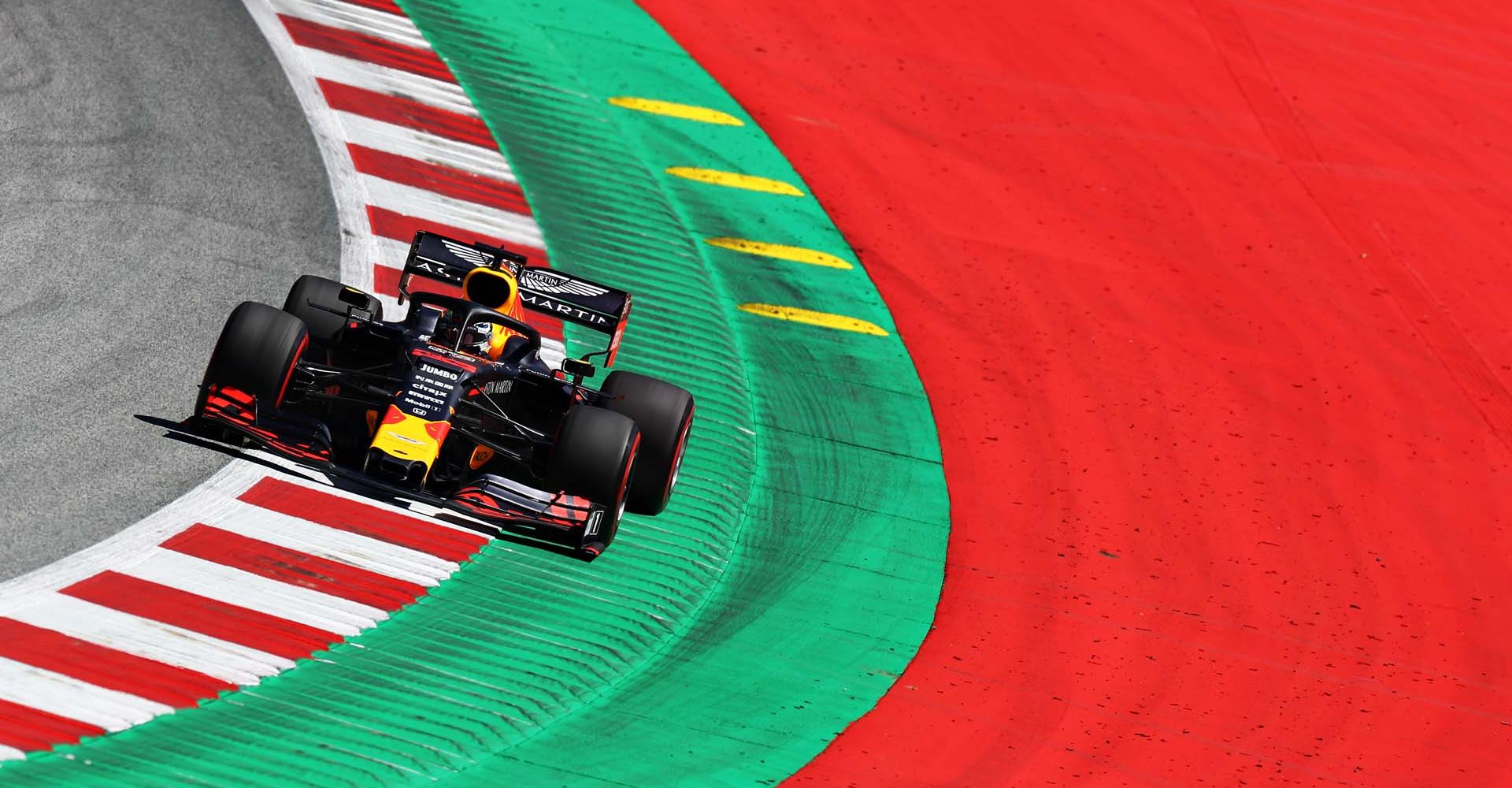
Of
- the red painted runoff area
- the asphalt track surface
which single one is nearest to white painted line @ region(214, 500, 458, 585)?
the asphalt track surface

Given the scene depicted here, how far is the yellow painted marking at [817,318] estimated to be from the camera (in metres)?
16.3

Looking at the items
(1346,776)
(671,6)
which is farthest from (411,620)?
(671,6)

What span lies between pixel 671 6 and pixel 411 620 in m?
12.3

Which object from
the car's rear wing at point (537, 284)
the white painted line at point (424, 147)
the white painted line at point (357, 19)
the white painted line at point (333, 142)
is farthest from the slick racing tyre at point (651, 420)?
the white painted line at point (357, 19)

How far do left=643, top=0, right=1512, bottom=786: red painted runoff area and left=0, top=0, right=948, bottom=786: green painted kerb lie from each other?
1.69 ft

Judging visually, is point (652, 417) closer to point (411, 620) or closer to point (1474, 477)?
point (411, 620)

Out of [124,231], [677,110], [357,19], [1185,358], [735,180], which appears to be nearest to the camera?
[124,231]

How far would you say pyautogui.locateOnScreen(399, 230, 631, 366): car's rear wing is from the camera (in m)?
11.9

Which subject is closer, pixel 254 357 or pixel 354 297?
pixel 254 357

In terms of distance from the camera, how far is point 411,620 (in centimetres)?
1077

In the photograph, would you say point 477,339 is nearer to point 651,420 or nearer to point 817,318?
point 651,420

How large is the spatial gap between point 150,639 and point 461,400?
2.41 meters

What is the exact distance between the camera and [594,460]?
417 inches

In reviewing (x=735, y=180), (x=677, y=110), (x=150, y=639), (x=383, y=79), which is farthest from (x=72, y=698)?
(x=677, y=110)
